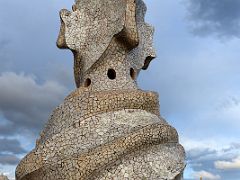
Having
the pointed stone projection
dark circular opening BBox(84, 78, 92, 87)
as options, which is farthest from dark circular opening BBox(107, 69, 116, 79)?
dark circular opening BBox(84, 78, 92, 87)

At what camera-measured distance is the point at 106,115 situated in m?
9.67

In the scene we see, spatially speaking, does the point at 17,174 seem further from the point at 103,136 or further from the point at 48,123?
the point at 103,136

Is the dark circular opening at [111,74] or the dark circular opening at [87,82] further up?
the dark circular opening at [111,74]

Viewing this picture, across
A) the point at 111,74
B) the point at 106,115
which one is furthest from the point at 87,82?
the point at 106,115

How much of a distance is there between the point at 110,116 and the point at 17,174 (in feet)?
7.00

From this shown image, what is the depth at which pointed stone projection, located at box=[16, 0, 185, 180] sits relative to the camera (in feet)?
29.7

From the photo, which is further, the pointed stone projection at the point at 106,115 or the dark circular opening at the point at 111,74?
the dark circular opening at the point at 111,74

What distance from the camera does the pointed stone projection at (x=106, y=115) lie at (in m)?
9.05

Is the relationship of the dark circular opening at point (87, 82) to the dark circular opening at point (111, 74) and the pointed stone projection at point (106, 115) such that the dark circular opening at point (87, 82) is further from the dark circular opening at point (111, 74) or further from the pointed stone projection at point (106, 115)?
the dark circular opening at point (111, 74)

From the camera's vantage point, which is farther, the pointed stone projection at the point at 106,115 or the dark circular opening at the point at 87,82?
the dark circular opening at the point at 87,82

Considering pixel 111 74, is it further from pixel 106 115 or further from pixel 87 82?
pixel 106 115

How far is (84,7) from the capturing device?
1152cm

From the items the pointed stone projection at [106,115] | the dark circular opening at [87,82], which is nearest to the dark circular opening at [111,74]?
the pointed stone projection at [106,115]

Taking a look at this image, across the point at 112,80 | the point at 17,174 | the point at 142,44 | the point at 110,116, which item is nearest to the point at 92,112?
the point at 110,116
